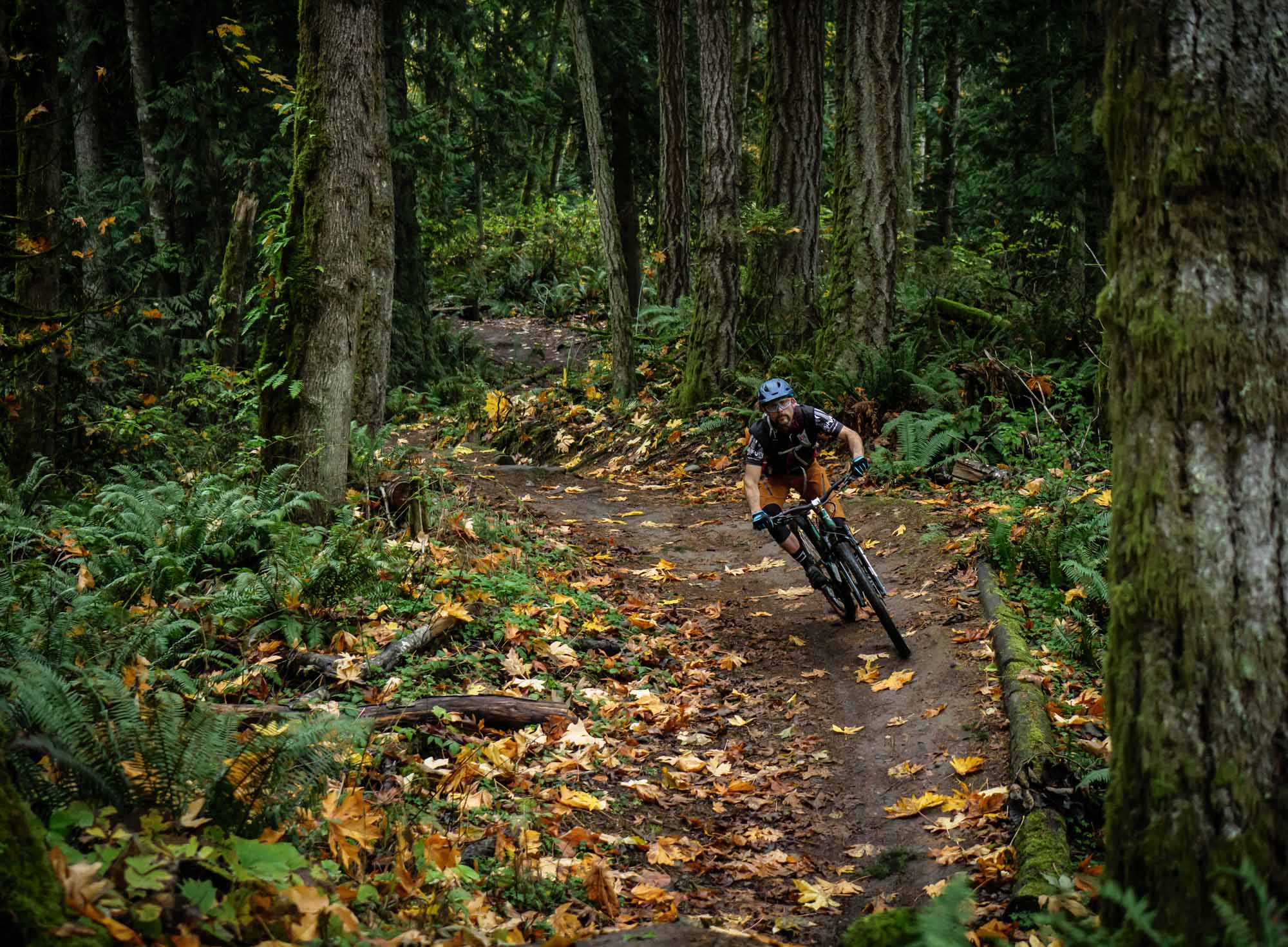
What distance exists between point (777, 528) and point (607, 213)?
10571 millimetres

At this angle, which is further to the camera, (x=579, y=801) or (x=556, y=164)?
(x=556, y=164)

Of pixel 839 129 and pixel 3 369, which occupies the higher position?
pixel 839 129

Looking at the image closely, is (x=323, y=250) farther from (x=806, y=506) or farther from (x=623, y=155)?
(x=623, y=155)

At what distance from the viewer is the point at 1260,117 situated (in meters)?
2.87

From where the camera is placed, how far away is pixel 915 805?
5.19 m

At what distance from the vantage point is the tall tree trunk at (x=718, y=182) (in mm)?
15109

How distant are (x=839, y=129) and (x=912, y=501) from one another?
19.8 ft

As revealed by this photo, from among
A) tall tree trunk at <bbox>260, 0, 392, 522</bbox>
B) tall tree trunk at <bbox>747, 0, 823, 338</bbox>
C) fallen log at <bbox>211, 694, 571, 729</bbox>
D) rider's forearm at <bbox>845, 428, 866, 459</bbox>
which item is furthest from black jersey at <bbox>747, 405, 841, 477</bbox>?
tall tree trunk at <bbox>747, 0, 823, 338</bbox>

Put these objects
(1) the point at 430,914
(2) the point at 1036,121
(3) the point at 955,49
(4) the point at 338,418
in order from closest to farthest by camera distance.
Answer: (1) the point at 430,914
(4) the point at 338,418
(2) the point at 1036,121
(3) the point at 955,49

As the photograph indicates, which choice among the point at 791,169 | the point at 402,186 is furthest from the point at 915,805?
the point at 402,186

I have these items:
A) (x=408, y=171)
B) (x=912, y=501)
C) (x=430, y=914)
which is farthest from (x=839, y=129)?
(x=430, y=914)

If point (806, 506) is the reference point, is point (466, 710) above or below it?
below

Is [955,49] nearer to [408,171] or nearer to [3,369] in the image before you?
[408,171]

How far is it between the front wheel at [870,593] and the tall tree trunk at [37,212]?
8552mm
